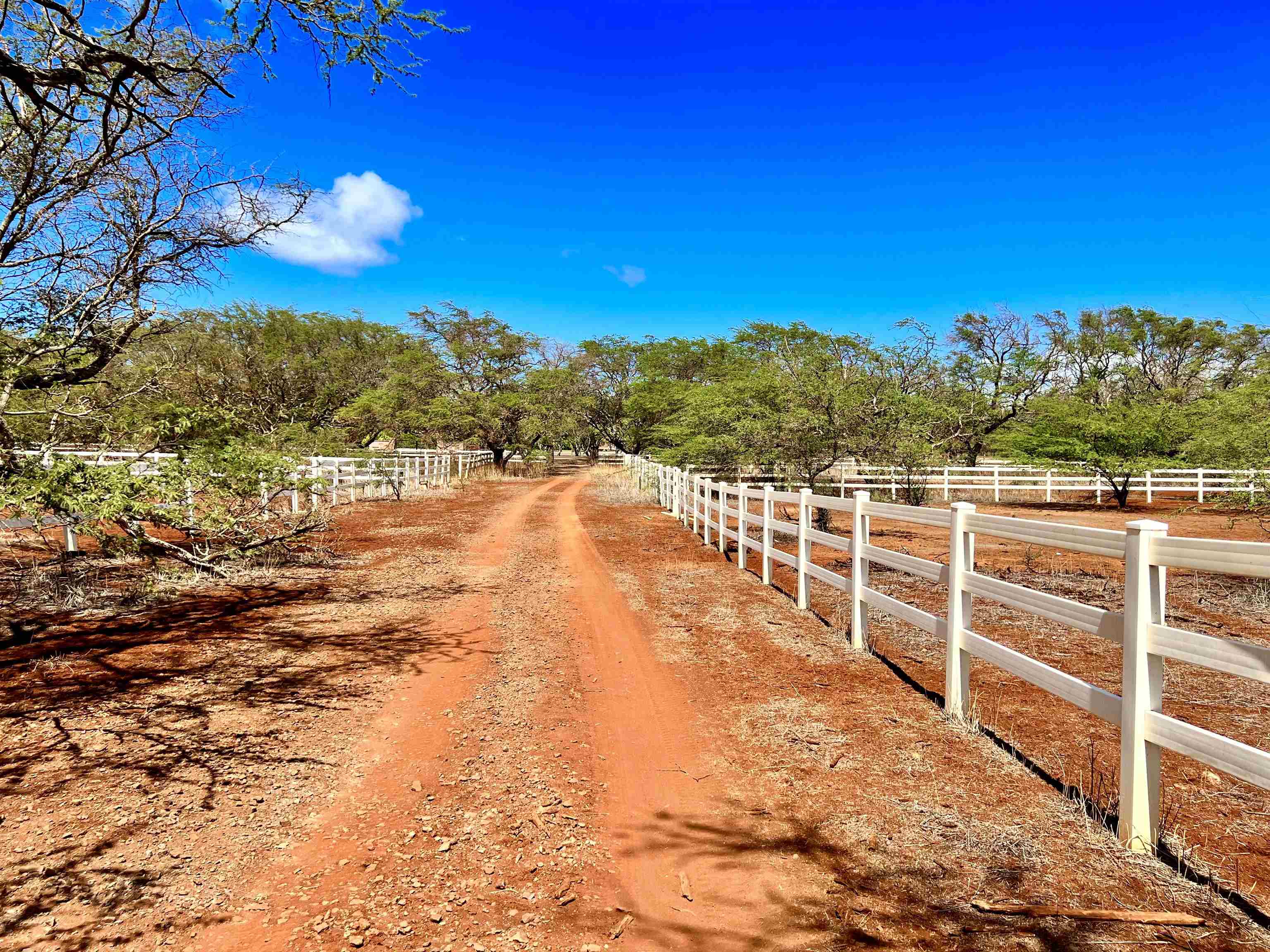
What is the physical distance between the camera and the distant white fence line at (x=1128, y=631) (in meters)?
2.55

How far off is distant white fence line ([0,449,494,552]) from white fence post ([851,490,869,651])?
673 centimetres

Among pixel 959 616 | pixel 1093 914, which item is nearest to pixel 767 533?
pixel 959 616

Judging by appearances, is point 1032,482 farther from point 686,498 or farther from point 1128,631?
point 1128,631

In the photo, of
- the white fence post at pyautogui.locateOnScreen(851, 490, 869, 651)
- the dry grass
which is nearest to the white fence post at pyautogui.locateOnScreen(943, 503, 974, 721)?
the white fence post at pyautogui.locateOnScreen(851, 490, 869, 651)

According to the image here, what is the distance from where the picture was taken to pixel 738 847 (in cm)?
305

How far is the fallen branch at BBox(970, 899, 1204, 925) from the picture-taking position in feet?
7.80

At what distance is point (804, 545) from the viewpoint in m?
7.95

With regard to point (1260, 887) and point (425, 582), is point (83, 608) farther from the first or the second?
point (1260, 887)

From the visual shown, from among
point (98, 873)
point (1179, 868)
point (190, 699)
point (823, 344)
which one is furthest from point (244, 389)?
point (1179, 868)

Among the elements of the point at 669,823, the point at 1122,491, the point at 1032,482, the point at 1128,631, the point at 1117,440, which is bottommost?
the point at 669,823

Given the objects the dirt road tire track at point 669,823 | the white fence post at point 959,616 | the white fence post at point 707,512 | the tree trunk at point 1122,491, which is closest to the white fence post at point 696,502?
the white fence post at point 707,512

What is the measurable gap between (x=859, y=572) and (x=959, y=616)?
180cm

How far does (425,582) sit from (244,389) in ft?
101

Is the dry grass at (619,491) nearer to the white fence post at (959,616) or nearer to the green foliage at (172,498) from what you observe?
the green foliage at (172,498)
